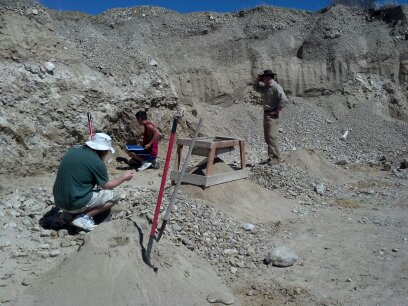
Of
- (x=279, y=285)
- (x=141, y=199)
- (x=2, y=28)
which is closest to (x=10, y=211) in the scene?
(x=141, y=199)

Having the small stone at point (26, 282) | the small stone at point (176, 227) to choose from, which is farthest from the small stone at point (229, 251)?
the small stone at point (26, 282)

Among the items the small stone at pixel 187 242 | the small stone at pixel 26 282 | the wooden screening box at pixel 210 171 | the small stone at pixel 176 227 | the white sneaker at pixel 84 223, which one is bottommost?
the small stone at pixel 187 242

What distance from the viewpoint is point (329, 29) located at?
56.6 feet

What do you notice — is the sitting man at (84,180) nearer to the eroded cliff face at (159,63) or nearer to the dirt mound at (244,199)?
the dirt mound at (244,199)

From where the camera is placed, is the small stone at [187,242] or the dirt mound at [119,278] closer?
the dirt mound at [119,278]

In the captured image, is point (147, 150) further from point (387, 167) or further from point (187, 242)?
point (387, 167)

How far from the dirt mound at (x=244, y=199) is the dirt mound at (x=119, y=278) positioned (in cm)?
185

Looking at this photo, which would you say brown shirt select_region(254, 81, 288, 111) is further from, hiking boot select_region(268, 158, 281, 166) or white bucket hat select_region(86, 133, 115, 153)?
white bucket hat select_region(86, 133, 115, 153)

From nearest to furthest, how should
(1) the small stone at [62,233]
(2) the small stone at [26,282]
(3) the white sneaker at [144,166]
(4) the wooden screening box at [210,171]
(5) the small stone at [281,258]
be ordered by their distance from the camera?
(2) the small stone at [26,282] < (5) the small stone at [281,258] < (1) the small stone at [62,233] < (4) the wooden screening box at [210,171] < (3) the white sneaker at [144,166]

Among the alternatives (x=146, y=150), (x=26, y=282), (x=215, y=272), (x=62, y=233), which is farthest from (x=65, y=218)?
(x=146, y=150)

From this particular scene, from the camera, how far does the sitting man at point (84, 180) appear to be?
528cm

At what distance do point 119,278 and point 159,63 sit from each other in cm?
1106

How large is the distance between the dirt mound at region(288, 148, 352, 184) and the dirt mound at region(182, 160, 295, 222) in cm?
170

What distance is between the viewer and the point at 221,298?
4.31 m
